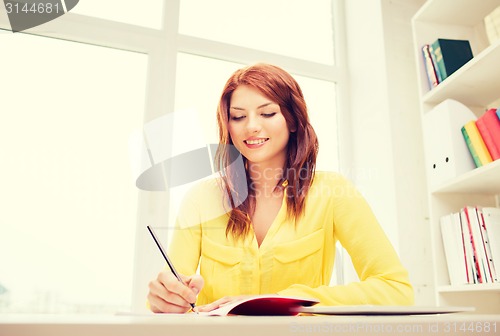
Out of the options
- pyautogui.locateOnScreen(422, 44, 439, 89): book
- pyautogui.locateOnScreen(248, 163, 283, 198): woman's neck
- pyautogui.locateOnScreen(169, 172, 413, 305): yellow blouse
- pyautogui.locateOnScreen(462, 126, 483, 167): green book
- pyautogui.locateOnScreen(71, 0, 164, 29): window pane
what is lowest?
pyautogui.locateOnScreen(169, 172, 413, 305): yellow blouse

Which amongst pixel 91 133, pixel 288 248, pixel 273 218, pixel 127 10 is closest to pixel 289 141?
pixel 273 218

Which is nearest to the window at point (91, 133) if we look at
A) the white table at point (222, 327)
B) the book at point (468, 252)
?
the book at point (468, 252)

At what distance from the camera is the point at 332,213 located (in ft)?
4.01

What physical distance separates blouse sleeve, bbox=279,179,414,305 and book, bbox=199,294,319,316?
31cm

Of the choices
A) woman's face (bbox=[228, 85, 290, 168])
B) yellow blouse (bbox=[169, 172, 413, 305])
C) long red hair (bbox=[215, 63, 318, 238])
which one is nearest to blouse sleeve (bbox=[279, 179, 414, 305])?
yellow blouse (bbox=[169, 172, 413, 305])

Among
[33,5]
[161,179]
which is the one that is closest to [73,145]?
[161,179]

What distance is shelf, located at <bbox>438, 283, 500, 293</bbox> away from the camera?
4.36 ft

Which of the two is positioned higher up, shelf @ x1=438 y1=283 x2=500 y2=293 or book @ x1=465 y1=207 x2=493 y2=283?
book @ x1=465 y1=207 x2=493 y2=283

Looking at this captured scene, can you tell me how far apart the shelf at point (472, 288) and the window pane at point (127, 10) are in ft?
5.66

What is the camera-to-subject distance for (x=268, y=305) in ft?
1.72

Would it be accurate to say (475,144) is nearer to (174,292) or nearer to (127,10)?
(174,292)

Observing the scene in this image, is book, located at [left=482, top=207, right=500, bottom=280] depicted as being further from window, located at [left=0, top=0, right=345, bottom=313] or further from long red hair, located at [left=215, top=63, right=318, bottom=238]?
window, located at [left=0, top=0, right=345, bottom=313]

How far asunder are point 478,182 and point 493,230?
0.19 meters

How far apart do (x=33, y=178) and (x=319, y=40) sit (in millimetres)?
1710
